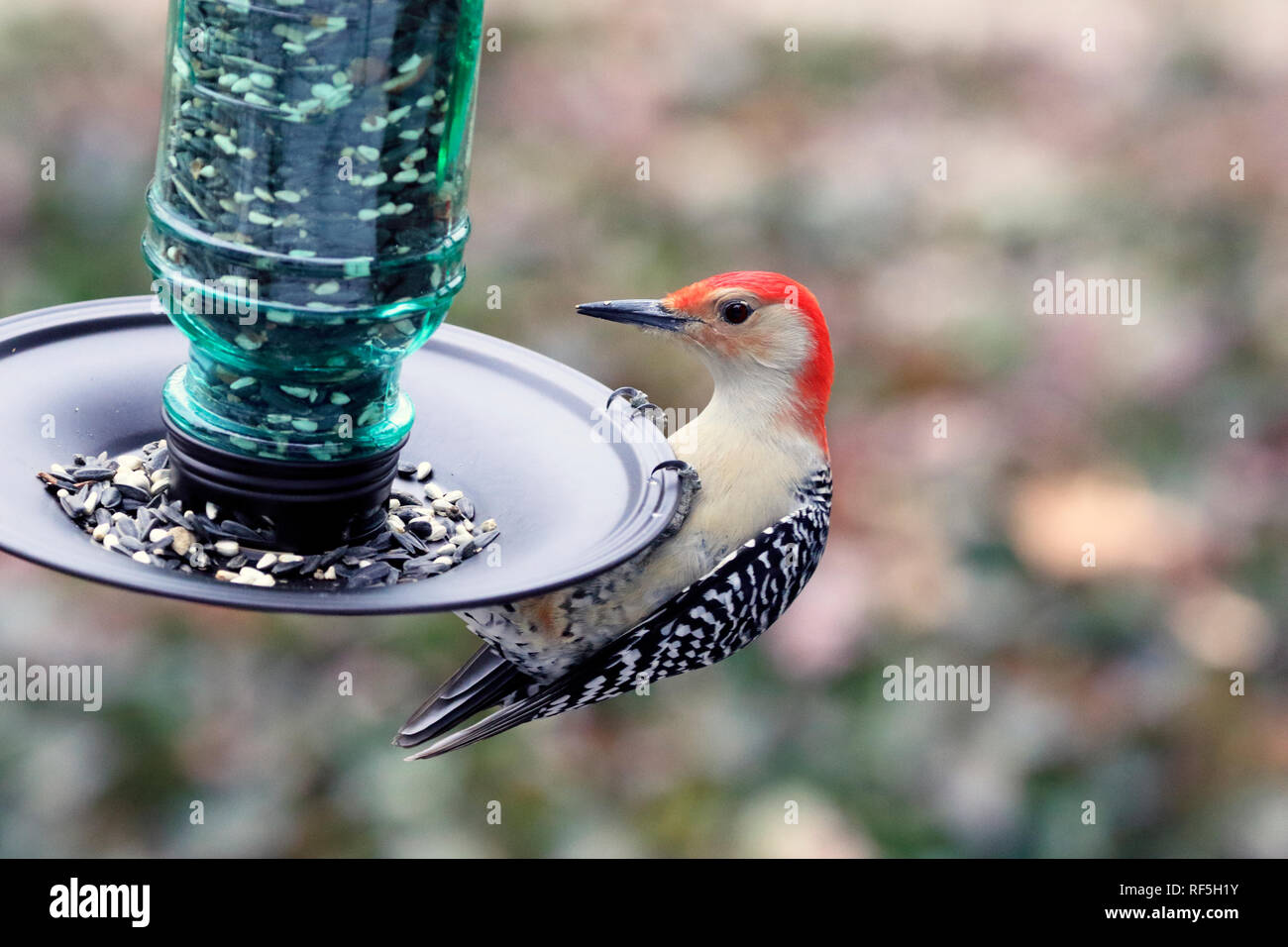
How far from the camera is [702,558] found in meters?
3.13

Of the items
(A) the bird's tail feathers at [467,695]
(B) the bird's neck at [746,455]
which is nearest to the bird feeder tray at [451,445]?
(B) the bird's neck at [746,455]

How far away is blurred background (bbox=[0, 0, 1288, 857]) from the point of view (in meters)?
4.49

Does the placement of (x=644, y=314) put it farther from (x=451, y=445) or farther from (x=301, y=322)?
(x=301, y=322)

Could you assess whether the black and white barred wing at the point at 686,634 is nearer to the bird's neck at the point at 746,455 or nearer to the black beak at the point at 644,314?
the bird's neck at the point at 746,455

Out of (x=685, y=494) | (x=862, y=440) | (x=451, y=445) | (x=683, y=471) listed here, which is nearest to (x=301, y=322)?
(x=451, y=445)

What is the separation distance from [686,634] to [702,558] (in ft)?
0.55

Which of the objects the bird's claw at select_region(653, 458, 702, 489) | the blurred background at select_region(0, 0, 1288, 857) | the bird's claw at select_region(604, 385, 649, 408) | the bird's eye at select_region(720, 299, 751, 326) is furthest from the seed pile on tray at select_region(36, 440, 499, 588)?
the blurred background at select_region(0, 0, 1288, 857)

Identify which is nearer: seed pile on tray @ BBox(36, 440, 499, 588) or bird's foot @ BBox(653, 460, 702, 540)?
seed pile on tray @ BBox(36, 440, 499, 588)

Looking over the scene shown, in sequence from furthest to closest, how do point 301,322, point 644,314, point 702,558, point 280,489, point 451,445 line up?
point 702,558, point 644,314, point 451,445, point 280,489, point 301,322

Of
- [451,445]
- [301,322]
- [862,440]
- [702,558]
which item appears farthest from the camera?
[862,440]

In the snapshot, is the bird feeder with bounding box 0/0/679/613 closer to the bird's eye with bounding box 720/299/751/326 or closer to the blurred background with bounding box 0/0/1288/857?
the bird's eye with bounding box 720/299/751/326

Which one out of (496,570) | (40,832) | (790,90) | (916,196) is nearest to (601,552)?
(496,570)

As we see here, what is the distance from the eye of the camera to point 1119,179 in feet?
20.0

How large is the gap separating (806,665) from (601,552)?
262 centimetres
